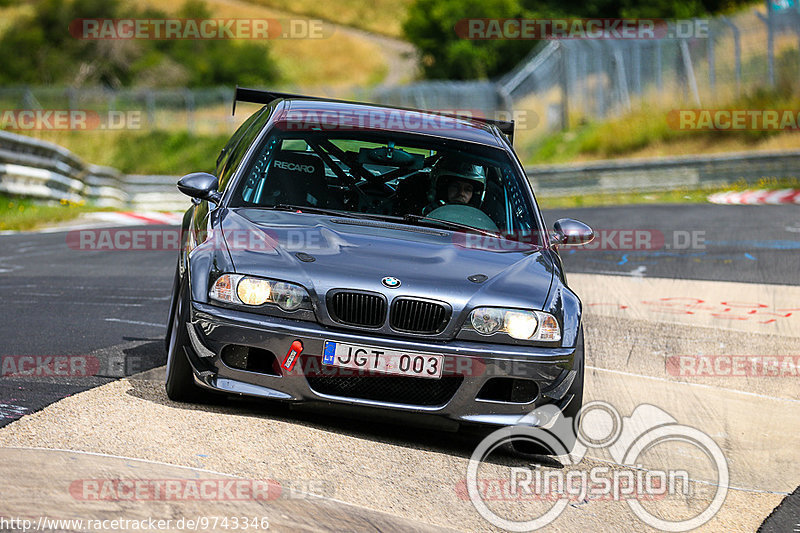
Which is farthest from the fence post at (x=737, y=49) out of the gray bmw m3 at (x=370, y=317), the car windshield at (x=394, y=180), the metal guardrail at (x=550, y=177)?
the gray bmw m3 at (x=370, y=317)

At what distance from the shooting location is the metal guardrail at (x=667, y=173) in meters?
22.2

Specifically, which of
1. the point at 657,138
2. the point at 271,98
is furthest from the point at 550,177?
the point at 271,98

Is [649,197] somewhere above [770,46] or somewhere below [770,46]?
below

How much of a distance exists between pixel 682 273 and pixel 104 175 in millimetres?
13836

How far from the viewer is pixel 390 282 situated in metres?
5.41

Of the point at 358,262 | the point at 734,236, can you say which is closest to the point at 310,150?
the point at 358,262

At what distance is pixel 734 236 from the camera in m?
15.0

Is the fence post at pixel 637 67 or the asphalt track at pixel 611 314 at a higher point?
the fence post at pixel 637 67

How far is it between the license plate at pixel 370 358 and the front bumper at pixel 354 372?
0.03m

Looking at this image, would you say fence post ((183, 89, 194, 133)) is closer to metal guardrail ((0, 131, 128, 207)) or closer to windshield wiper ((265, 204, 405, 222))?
metal guardrail ((0, 131, 128, 207))

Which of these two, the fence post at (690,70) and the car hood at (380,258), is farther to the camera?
the fence post at (690,70)

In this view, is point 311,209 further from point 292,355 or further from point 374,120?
point 292,355

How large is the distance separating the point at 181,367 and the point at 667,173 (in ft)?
62.7

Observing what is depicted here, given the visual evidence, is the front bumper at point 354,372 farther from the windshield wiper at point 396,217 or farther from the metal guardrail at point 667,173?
the metal guardrail at point 667,173
